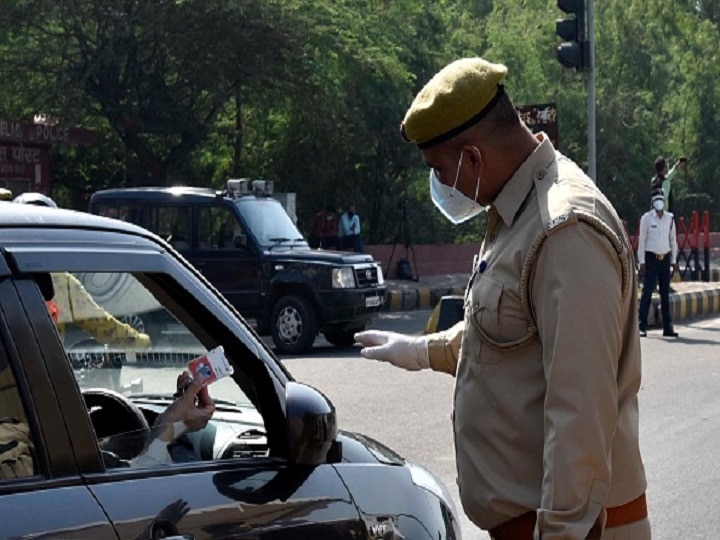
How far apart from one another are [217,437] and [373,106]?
84.0 feet

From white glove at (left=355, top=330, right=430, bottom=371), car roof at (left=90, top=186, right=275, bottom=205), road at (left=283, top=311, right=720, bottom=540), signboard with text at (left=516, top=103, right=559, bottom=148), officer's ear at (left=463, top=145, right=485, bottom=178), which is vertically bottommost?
road at (left=283, top=311, right=720, bottom=540)

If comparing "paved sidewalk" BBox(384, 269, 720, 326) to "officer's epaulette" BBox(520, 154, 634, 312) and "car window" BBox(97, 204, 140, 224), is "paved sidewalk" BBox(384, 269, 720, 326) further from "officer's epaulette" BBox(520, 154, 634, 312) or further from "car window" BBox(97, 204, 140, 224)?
"officer's epaulette" BBox(520, 154, 634, 312)

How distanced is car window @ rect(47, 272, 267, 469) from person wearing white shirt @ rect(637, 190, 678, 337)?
1254 cm

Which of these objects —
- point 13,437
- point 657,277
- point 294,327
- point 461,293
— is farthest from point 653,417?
point 461,293

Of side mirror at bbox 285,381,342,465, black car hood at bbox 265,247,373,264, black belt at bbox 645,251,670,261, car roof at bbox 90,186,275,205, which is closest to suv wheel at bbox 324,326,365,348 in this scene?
black car hood at bbox 265,247,373,264

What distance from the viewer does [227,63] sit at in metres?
24.0

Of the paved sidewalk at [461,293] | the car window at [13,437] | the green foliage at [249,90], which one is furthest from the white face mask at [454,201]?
the green foliage at [249,90]

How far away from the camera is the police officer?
278cm

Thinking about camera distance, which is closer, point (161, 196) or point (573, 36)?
point (161, 196)

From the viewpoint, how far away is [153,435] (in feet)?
11.5

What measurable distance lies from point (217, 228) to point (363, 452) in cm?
1219

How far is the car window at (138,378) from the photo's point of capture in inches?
136

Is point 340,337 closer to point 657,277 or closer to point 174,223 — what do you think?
point 174,223

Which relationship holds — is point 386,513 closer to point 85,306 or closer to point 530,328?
point 530,328
